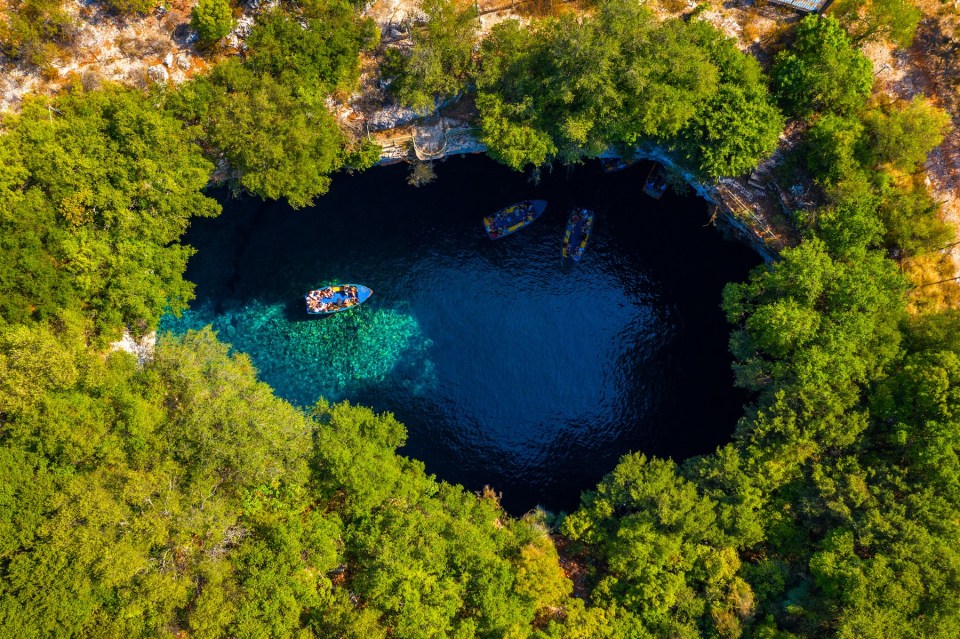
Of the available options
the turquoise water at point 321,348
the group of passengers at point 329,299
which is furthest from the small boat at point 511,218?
the group of passengers at point 329,299

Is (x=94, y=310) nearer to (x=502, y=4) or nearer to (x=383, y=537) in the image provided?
(x=383, y=537)

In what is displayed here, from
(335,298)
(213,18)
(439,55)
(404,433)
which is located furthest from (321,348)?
(213,18)

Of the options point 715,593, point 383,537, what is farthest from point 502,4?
point 715,593

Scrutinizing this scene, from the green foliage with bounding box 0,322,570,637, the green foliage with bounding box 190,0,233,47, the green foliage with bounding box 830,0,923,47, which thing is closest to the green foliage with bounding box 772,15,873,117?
the green foliage with bounding box 830,0,923,47

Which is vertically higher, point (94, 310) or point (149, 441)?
point (94, 310)

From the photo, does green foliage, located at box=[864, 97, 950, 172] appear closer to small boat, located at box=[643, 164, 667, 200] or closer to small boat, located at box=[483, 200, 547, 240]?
small boat, located at box=[643, 164, 667, 200]

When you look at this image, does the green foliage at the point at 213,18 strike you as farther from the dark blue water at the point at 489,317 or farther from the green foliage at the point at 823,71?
the green foliage at the point at 823,71
